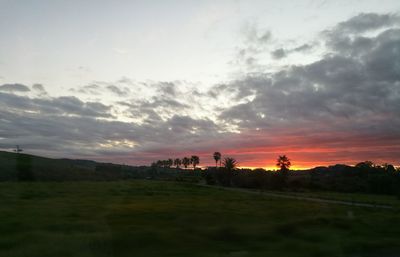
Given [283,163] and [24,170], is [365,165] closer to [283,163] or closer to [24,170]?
[283,163]

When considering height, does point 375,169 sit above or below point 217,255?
above

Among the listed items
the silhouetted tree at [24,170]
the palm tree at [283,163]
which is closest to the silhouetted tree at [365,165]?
the palm tree at [283,163]

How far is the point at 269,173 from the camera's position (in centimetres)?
11269

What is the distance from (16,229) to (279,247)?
8965mm

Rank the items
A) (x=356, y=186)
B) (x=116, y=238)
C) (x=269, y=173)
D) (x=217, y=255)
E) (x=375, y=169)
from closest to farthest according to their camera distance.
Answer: (x=217, y=255)
(x=116, y=238)
(x=356, y=186)
(x=269, y=173)
(x=375, y=169)

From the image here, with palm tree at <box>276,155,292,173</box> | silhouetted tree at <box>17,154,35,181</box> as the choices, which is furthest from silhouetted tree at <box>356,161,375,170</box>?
silhouetted tree at <box>17,154,35,181</box>

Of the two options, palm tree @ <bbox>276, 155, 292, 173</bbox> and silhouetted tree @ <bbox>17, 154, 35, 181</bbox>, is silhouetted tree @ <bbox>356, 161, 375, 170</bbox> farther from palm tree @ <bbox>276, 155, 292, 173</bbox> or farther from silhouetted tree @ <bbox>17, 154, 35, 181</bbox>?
silhouetted tree @ <bbox>17, 154, 35, 181</bbox>

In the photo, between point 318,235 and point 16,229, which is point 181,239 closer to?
point 318,235

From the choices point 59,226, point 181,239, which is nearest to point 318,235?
point 181,239

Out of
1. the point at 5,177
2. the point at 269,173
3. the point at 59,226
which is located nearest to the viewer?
the point at 59,226

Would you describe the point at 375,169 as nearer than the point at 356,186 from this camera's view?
No

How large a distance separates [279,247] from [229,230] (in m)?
1.87

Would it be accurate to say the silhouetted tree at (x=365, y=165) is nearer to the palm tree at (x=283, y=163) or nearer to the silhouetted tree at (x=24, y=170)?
the palm tree at (x=283, y=163)

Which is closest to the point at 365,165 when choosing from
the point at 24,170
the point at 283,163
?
the point at 283,163
